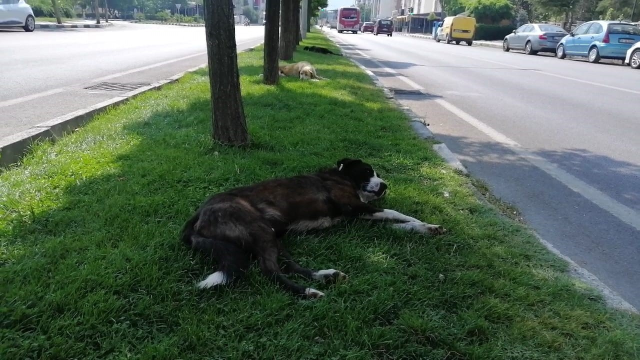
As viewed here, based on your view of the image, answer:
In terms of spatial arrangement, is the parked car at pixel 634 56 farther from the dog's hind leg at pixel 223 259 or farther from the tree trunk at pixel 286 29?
the dog's hind leg at pixel 223 259

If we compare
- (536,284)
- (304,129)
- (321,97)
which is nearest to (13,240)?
(536,284)

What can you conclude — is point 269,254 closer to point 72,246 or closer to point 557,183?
point 72,246

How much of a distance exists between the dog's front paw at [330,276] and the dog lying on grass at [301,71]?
8229 millimetres

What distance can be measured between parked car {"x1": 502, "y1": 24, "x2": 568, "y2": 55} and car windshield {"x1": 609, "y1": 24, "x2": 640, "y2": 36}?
4.36 m

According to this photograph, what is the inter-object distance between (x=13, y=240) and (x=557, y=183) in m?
4.66

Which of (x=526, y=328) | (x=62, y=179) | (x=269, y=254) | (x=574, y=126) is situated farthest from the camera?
(x=574, y=126)

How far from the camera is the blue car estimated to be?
1955cm

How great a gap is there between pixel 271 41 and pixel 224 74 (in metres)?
4.41

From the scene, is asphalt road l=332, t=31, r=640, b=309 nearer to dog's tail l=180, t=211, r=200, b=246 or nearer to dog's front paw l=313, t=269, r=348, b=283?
dog's front paw l=313, t=269, r=348, b=283

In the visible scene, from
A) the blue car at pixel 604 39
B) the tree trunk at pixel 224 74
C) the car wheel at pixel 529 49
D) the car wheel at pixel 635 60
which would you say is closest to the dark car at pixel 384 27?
the car wheel at pixel 529 49

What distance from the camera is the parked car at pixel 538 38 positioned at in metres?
24.6

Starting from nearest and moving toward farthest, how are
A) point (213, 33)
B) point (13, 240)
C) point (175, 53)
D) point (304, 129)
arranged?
1. point (13, 240)
2. point (213, 33)
3. point (304, 129)
4. point (175, 53)

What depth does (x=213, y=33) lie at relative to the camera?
485 centimetres

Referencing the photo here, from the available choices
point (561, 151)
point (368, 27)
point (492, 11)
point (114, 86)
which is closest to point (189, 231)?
point (561, 151)
